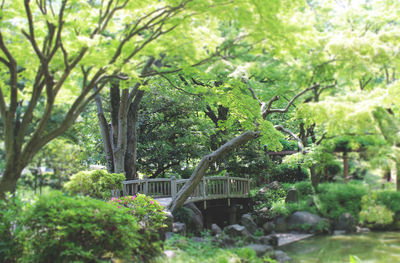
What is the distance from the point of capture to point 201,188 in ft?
41.8

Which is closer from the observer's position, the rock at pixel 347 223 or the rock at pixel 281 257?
the rock at pixel 347 223

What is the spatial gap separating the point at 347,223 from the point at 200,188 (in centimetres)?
703

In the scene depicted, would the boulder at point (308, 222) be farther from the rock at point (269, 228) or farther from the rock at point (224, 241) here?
the rock at point (224, 241)

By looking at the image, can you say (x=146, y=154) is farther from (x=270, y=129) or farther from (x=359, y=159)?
(x=359, y=159)

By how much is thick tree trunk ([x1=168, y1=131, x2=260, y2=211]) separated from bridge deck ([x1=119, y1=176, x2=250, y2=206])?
0.64 m

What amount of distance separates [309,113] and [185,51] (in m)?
2.90

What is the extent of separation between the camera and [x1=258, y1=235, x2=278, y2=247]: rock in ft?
26.2

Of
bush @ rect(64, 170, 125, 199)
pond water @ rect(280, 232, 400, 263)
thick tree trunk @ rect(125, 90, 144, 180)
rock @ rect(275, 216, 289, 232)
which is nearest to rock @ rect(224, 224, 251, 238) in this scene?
rock @ rect(275, 216, 289, 232)

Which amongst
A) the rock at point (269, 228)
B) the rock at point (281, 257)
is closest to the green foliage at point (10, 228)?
the rock at point (281, 257)

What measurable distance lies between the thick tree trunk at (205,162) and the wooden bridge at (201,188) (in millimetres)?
644

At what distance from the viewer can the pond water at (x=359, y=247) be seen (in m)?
6.31

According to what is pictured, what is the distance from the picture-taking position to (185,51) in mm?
6168

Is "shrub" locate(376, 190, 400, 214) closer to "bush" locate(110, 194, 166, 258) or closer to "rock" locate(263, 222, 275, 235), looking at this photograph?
"rock" locate(263, 222, 275, 235)

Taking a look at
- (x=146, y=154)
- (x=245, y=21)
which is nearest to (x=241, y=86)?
(x=245, y=21)
